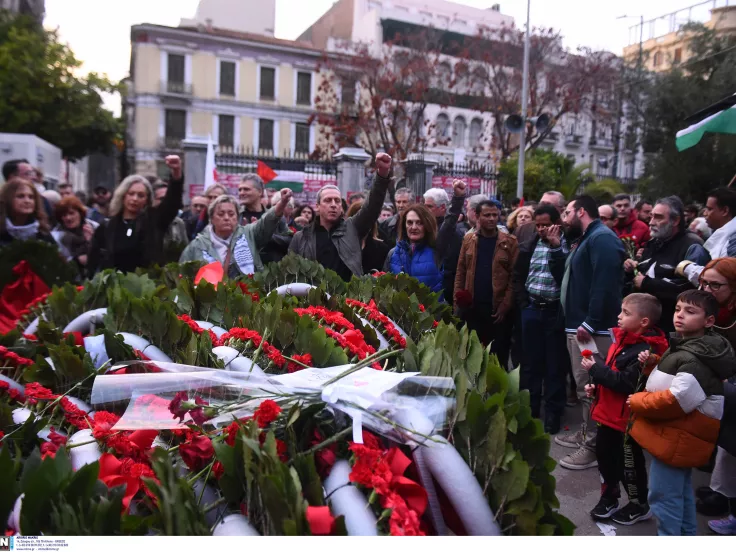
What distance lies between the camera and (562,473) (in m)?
3.91

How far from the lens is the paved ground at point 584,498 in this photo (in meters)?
3.17

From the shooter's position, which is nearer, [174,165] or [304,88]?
[174,165]

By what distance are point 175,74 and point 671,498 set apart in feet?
102

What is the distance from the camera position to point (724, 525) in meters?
3.20

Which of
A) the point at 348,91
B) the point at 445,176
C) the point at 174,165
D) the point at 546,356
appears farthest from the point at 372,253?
the point at 348,91

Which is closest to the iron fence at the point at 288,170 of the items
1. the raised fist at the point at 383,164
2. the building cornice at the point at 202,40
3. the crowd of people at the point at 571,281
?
the crowd of people at the point at 571,281

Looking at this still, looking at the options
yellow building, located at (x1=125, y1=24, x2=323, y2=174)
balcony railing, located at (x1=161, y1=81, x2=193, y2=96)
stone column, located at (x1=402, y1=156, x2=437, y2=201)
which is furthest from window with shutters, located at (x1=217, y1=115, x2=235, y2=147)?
stone column, located at (x1=402, y1=156, x2=437, y2=201)

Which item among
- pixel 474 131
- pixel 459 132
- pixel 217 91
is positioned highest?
pixel 217 91

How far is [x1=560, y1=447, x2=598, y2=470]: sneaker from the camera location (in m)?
3.99

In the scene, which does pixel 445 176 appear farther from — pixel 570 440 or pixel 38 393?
pixel 38 393

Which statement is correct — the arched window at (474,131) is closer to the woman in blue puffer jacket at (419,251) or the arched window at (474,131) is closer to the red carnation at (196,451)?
the woman in blue puffer jacket at (419,251)

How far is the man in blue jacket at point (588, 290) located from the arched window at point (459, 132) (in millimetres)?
27202
